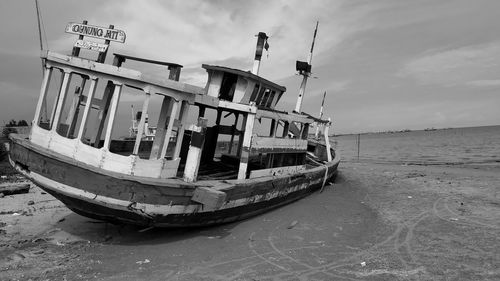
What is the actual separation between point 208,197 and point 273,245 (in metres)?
1.63

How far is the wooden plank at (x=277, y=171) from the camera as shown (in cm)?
883

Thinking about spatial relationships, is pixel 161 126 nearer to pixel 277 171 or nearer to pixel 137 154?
pixel 137 154

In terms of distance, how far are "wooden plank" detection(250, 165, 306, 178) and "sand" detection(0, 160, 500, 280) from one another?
37.6 inches

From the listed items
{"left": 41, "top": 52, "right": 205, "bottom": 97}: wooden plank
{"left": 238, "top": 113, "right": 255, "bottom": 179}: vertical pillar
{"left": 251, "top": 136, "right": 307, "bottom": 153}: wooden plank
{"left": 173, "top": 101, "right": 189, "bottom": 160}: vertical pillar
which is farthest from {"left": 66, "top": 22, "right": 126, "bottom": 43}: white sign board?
{"left": 251, "top": 136, "right": 307, "bottom": 153}: wooden plank

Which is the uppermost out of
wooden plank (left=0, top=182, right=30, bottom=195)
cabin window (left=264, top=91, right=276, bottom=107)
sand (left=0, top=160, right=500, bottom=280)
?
cabin window (left=264, top=91, right=276, bottom=107)

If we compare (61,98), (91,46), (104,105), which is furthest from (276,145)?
(61,98)

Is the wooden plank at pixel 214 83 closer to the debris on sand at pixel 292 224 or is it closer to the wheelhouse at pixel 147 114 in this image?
the wheelhouse at pixel 147 114

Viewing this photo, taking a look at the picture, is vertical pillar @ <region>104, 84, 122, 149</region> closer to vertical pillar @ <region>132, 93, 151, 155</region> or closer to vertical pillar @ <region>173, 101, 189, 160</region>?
vertical pillar @ <region>132, 93, 151, 155</region>

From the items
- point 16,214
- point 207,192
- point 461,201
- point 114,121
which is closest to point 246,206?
point 207,192

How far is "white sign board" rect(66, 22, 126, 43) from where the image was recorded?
6637mm

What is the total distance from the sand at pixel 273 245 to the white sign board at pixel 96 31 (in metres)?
3.64

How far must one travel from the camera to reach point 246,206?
8.41m

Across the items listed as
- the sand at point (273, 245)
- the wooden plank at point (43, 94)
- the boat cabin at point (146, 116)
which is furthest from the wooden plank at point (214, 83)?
the wooden plank at point (43, 94)

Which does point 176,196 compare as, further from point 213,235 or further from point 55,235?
point 55,235
